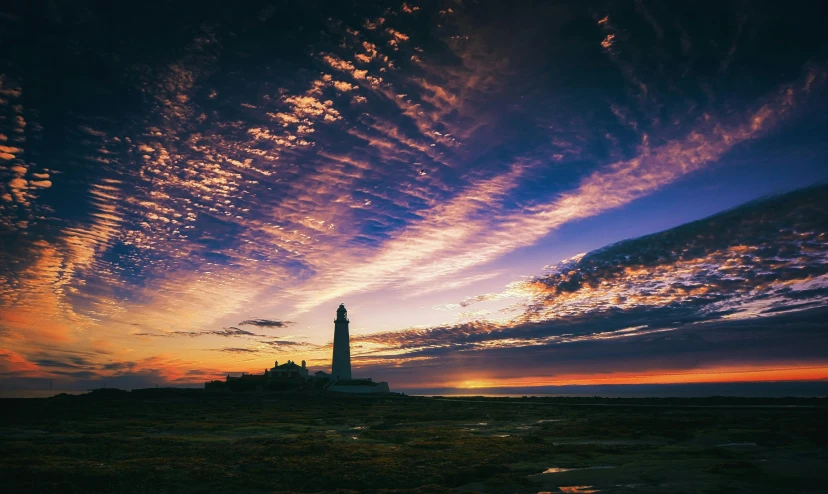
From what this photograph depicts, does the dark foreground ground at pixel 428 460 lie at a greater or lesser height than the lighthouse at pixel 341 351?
lesser

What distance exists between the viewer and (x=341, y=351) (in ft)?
325

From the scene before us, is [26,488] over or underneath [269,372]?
underneath

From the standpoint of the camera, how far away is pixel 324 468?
15547 millimetres

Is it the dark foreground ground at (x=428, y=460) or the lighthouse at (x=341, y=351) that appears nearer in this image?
the dark foreground ground at (x=428, y=460)

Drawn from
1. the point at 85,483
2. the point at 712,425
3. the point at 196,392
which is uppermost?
the point at 196,392

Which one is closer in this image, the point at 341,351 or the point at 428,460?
the point at 428,460

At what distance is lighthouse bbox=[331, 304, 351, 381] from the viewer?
98.1 m

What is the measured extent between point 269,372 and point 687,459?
96566mm

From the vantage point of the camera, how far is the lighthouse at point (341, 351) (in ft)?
322

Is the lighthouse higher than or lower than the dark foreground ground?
higher

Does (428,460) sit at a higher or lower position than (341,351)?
lower

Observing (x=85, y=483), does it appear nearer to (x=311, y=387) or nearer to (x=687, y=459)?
(x=687, y=459)

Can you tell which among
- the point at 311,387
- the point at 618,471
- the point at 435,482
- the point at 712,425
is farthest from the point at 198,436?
the point at 311,387

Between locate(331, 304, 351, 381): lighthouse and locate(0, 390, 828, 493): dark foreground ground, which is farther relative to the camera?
locate(331, 304, 351, 381): lighthouse
